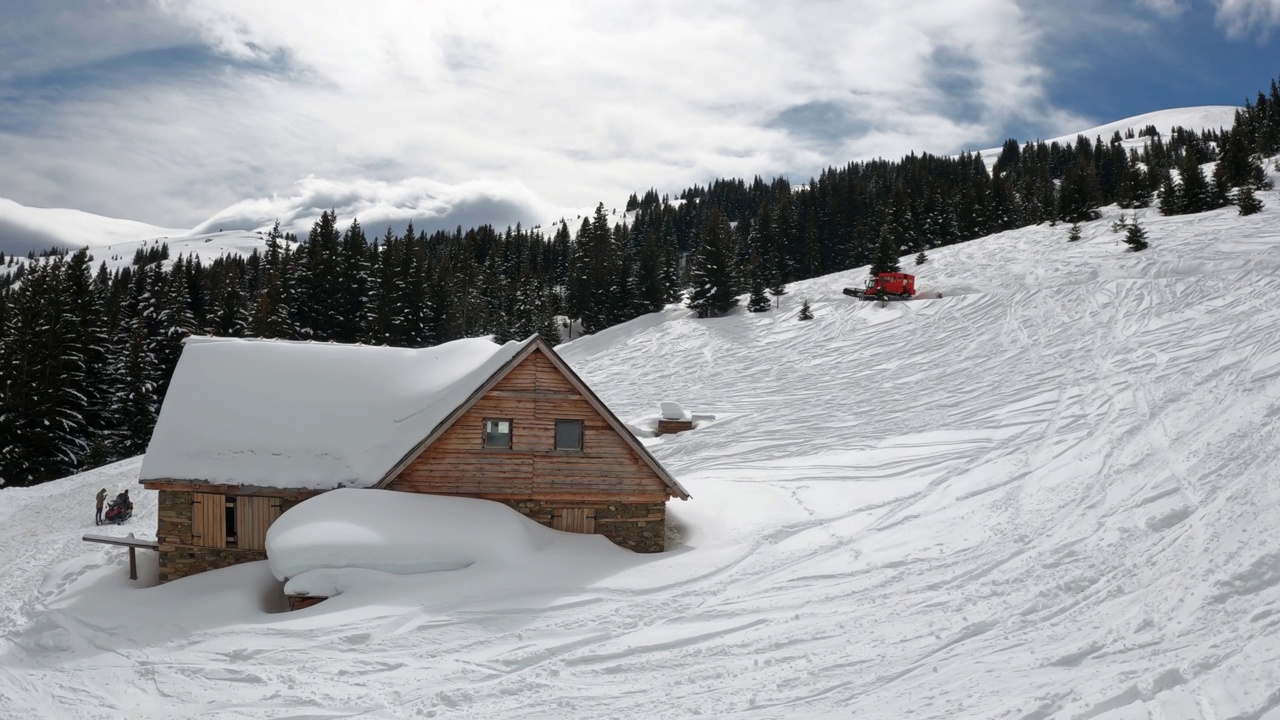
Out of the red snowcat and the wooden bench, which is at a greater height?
the red snowcat

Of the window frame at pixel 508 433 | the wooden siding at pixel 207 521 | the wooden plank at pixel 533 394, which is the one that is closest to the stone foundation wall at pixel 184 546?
the wooden siding at pixel 207 521

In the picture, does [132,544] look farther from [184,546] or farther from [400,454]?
[400,454]

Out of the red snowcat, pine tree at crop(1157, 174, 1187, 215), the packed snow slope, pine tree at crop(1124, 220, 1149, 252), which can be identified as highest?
pine tree at crop(1157, 174, 1187, 215)

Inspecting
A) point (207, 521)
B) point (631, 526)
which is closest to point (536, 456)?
point (631, 526)

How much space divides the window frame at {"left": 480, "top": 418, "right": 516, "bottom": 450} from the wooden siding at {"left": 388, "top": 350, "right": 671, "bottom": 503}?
5cm

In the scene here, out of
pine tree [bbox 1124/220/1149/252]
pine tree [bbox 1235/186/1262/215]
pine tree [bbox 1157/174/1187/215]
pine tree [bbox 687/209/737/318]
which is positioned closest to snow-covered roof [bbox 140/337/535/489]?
pine tree [bbox 687/209/737/318]

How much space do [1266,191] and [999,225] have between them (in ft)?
84.4

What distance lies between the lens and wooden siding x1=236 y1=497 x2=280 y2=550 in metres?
17.3

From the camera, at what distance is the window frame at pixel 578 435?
18.0 m

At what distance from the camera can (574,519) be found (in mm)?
18031

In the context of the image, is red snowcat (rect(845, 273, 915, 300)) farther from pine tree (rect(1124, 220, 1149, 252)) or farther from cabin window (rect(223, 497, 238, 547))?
cabin window (rect(223, 497, 238, 547))

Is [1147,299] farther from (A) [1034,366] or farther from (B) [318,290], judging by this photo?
(B) [318,290]

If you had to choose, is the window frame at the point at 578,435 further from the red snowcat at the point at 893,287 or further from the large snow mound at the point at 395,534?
the red snowcat at the point at 893,287

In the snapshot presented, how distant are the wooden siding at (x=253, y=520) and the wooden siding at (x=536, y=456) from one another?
390 cm
